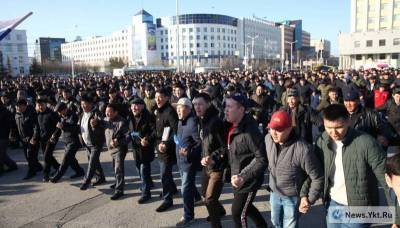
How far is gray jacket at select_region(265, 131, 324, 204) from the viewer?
311 cm

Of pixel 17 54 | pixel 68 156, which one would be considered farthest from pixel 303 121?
pixel 17 54

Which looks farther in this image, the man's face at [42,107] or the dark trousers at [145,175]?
the man's face at [42,107]

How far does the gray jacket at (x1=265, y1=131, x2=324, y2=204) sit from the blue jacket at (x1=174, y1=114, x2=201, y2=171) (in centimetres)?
139

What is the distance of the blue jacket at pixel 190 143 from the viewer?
468 centimetres

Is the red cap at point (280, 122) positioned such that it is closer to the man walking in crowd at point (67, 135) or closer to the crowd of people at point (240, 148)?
the crowd of people at point (240, 148)

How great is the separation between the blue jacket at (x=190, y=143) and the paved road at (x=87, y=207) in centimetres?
90

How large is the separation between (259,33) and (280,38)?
1901cm

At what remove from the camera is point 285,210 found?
11.3 feet

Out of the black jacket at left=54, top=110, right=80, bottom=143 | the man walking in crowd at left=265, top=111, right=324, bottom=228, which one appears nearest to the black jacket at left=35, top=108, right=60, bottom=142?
the black jacket at left=54, top=110, right=80, bottom=143

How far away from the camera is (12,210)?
565 cm

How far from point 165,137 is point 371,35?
8037 centimetres

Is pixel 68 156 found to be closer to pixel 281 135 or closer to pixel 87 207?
pixel 87 207

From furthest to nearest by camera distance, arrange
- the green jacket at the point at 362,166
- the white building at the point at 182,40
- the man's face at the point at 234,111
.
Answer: the white building at the point at 182,40
the man's face at the point at 234,111
the green jacket at the point at 362,166

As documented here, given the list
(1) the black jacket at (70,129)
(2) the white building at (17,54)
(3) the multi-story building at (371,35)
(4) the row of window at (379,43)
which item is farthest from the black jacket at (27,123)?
(2) the white building at (17,54)
